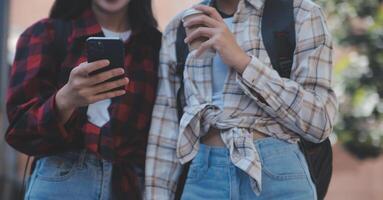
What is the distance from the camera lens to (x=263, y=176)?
2.22 meters

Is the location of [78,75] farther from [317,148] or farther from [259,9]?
[317,148]

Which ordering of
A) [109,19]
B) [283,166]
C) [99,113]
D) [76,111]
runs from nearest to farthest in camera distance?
[283,166] < [76,111] < [99,113] < [109,19]

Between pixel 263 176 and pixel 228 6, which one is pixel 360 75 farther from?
pixel 263 176

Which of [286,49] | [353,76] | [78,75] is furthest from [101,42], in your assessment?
[353,76]

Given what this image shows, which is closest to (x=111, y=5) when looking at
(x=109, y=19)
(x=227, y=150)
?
(x=109, y=19)

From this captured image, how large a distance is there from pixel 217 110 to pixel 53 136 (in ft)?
1.84

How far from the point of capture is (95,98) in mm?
2188

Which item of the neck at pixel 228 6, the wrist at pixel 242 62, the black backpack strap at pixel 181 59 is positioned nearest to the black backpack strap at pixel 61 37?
the black backpack strap at pixel 181 59

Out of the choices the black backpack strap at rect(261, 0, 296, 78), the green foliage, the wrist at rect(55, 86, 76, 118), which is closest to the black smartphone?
the wrist at rect(55, 86, 76, 118)

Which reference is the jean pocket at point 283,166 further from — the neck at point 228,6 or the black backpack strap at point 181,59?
the neck at point 228,6

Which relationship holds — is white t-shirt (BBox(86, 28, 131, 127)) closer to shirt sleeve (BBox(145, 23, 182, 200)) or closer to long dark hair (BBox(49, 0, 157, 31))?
shirt sleeve (BBox(145, 23, 182, 200))

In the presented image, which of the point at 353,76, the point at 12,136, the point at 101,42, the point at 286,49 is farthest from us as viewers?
the point at 353,76

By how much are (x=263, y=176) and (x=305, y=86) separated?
1.06 ft

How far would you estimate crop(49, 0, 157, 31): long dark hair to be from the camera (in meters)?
2.69
